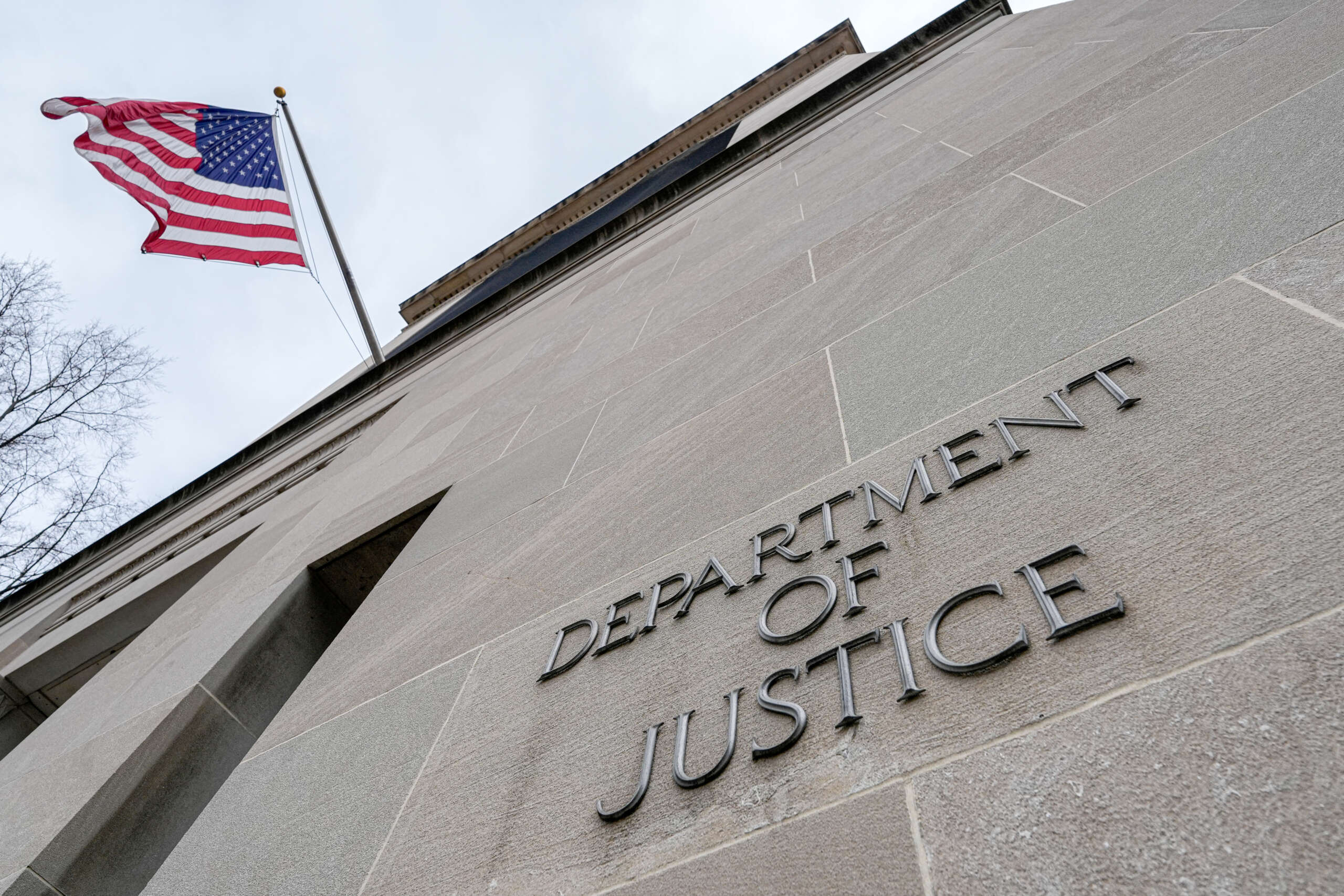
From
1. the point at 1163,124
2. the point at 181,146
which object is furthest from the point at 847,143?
the point at 181,146

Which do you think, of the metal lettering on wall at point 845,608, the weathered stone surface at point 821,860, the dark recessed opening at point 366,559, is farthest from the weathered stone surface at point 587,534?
the weathered stone surface at point 821,860

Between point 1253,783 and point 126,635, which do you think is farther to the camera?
point 126,635

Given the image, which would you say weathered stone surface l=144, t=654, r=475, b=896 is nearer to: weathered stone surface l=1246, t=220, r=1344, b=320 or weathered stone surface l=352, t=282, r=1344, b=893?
weathered stone surface l=352, t=282, r=1344, b=893

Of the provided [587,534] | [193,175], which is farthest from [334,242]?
[587,534]

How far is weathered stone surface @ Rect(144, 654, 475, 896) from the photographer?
2.62 meters

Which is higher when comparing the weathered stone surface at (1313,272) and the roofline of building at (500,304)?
the roofline of building at (500,304)

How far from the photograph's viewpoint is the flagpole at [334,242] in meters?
13.7

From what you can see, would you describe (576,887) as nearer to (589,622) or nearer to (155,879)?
(589,622)

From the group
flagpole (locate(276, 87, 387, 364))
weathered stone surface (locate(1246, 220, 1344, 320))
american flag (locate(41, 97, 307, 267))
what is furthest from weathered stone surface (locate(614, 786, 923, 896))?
flagpole (locate(276, 87, 387, 364))

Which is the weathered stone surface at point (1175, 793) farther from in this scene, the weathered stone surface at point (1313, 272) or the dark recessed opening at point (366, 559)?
the dark recessed opening at point (366, 559)

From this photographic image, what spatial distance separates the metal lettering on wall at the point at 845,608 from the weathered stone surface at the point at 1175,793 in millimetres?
241

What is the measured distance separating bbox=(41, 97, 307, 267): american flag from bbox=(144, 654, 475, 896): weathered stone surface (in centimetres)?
846

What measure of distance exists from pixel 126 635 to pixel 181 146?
6.06 m

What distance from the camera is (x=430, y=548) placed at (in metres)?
4.61
